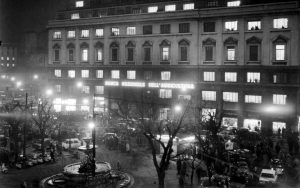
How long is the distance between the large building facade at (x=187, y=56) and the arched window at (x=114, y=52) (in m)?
0.21

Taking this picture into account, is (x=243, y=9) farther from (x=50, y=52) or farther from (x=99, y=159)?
(x=50, y=52)

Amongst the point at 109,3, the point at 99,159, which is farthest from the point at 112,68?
the point at 99,159

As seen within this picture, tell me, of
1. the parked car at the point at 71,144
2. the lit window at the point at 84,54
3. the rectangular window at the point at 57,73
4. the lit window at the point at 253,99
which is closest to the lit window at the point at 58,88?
the rectangular window at the point at 57,73

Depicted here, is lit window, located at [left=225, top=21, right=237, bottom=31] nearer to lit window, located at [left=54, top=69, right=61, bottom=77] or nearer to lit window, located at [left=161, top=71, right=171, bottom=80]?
lit window, located at [left=161, top=71, right=171, bottom=80]

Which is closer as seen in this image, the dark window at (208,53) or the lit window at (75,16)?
the dark window at (208,53)

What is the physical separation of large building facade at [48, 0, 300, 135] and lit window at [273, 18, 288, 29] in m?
0.16

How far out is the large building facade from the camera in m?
53.9

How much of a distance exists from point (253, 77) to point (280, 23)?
9878 millimetres

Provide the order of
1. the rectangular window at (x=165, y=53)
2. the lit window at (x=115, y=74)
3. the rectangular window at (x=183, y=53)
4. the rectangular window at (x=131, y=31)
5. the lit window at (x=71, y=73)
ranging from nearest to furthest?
the rectangular window at (x=183, y=53)
the rectangular window at (x=165, y=53)
the rectangular window at (x=131, y=31)
the lit window at (x=115, y=74)
the lit window at (x=71, y=73)

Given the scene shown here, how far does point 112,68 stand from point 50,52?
1756cm

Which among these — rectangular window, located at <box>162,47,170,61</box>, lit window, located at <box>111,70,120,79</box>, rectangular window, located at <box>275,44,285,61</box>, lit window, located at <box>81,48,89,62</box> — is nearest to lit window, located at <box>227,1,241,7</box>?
rectangular window, located at <box>275,44,285,61</box>

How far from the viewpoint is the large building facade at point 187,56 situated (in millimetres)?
53906

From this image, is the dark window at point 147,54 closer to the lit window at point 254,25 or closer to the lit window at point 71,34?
the lit window at point 71,34

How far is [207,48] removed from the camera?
59.9m
